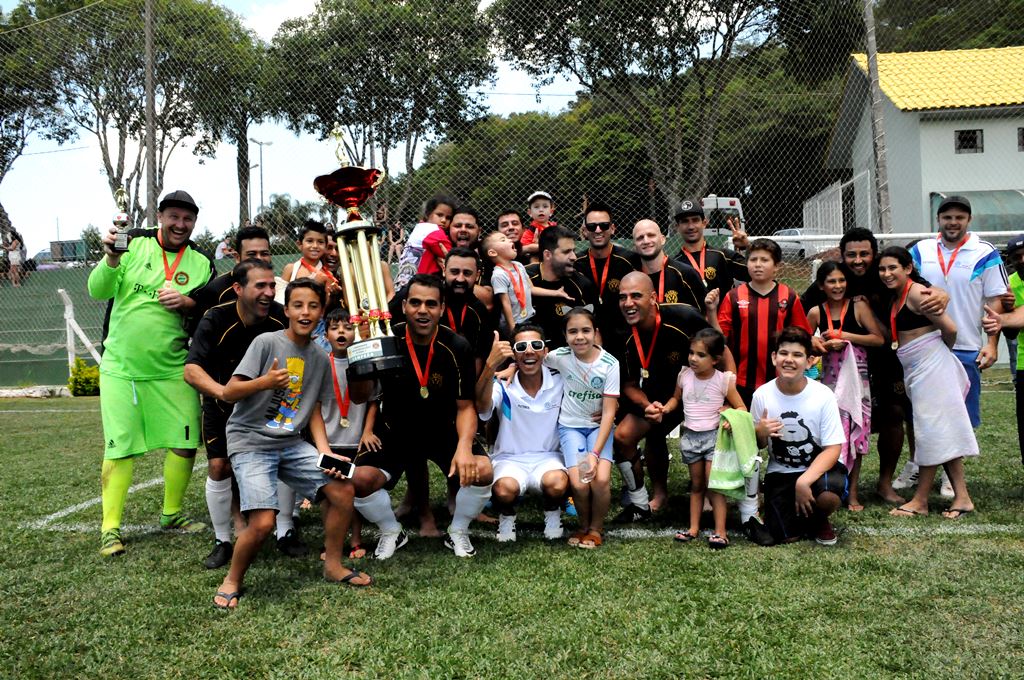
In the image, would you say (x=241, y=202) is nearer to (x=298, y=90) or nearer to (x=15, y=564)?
(x=298, y=90)

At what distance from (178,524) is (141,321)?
1.36 meters

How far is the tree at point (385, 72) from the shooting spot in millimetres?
10117

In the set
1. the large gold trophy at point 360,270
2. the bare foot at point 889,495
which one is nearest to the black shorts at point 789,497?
the bare foot at point 889,495

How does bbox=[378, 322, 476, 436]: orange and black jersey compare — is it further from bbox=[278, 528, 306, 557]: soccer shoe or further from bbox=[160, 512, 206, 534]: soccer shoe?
bbox=[160, 512, 206, 534]: soccer shoe

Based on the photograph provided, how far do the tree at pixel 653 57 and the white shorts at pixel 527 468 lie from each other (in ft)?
19.2

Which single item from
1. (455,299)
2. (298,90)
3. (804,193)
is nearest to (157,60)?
(298,90)

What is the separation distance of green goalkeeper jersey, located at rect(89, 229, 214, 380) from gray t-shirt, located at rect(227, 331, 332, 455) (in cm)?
116

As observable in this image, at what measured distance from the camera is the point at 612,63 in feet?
33.9

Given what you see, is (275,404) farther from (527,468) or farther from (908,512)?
(908,512)

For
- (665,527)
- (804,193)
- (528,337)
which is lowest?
(665,527)

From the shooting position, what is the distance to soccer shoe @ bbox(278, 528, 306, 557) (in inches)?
189

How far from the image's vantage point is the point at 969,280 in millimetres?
5637

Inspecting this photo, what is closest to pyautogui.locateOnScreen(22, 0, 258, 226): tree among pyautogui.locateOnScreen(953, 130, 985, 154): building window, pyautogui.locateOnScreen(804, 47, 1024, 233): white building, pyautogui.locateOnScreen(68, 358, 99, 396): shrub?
pyautogui.locateOnScreen(68, 358, 99, 396): shrub

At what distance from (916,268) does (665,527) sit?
8.38ft
